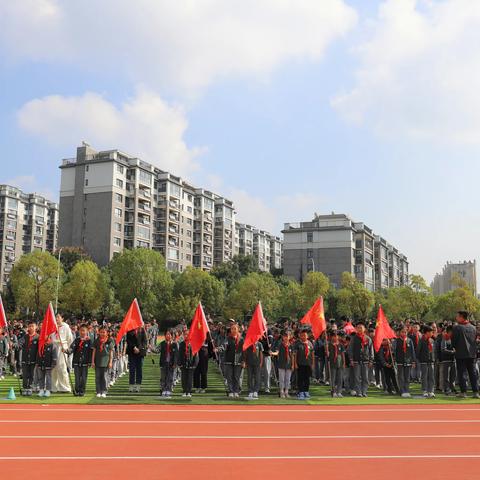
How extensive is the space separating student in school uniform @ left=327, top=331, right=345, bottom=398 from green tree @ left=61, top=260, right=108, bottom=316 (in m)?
49.5

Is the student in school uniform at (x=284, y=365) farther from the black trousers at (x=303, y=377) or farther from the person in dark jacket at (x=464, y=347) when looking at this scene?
the person in dark jacket at (x=464, y=347)

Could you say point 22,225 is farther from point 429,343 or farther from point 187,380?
point 429,343

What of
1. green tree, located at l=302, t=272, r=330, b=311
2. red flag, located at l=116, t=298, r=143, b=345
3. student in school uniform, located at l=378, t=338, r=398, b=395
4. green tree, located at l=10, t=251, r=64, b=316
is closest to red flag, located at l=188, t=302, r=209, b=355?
red flag, located at l=116, t=298, r=143, b=345

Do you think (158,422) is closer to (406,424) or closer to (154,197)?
(406,424)

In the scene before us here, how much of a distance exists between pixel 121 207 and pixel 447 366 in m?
71.9

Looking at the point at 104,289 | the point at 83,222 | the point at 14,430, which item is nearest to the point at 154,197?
the point at 83,222

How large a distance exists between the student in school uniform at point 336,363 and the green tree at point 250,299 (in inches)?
2061

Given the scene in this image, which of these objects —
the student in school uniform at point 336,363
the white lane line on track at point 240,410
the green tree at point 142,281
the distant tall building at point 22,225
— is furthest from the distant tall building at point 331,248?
the white lane line on track at point 240,410

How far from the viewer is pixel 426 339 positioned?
15.9 metres

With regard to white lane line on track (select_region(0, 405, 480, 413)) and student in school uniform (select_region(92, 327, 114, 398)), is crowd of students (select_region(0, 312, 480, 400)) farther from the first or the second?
white lane line on track (select_region(0, 405, 480, 413))

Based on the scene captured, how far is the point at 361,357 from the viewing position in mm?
16047

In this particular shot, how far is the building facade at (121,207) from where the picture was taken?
3236 inches

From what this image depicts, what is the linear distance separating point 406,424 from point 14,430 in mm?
7212

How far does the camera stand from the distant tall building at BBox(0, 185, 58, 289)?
107m
